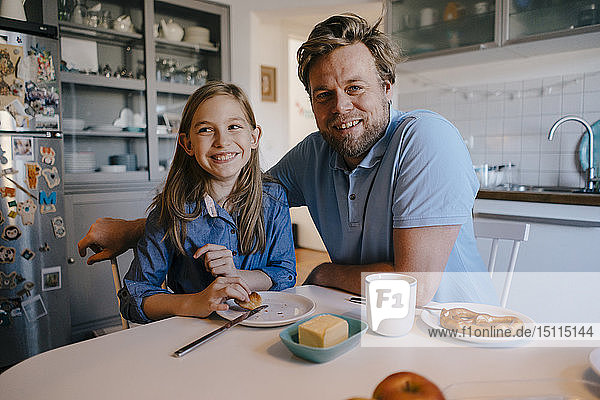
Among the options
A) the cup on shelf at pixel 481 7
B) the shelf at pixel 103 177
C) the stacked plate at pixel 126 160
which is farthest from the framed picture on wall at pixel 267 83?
the cup on shelf at pixel 481 7

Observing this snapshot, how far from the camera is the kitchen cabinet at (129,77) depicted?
302 cm

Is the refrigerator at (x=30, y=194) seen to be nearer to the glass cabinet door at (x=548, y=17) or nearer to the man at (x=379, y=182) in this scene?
the man at (x=379, y=182)

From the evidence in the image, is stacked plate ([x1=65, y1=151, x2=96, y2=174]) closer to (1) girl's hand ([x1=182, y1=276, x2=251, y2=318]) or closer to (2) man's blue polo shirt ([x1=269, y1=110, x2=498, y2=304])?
(2) man's blue polo shirt ([x1=269, y1=110, x2=498, y2=304])

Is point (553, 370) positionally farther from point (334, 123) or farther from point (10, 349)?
point (10, 349)

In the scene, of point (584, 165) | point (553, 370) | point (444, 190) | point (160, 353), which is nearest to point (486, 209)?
point (584, 165)

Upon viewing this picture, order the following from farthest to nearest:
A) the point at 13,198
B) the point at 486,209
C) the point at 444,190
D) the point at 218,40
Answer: the point at 218,40, the point at 486,209, the point at 13,198, the point at 444,190

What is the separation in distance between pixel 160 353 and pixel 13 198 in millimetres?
2061

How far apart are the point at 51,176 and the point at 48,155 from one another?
114 millimetres

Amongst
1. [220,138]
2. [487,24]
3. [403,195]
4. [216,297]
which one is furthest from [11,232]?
[487,24]

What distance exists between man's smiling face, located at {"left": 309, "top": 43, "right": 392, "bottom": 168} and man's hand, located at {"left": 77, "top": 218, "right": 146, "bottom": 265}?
621mm

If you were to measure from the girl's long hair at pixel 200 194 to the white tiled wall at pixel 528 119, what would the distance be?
8.16 ft

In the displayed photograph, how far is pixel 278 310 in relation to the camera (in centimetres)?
95

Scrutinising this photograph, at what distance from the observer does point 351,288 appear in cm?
110

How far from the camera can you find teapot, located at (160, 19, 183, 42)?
11.1 ft
